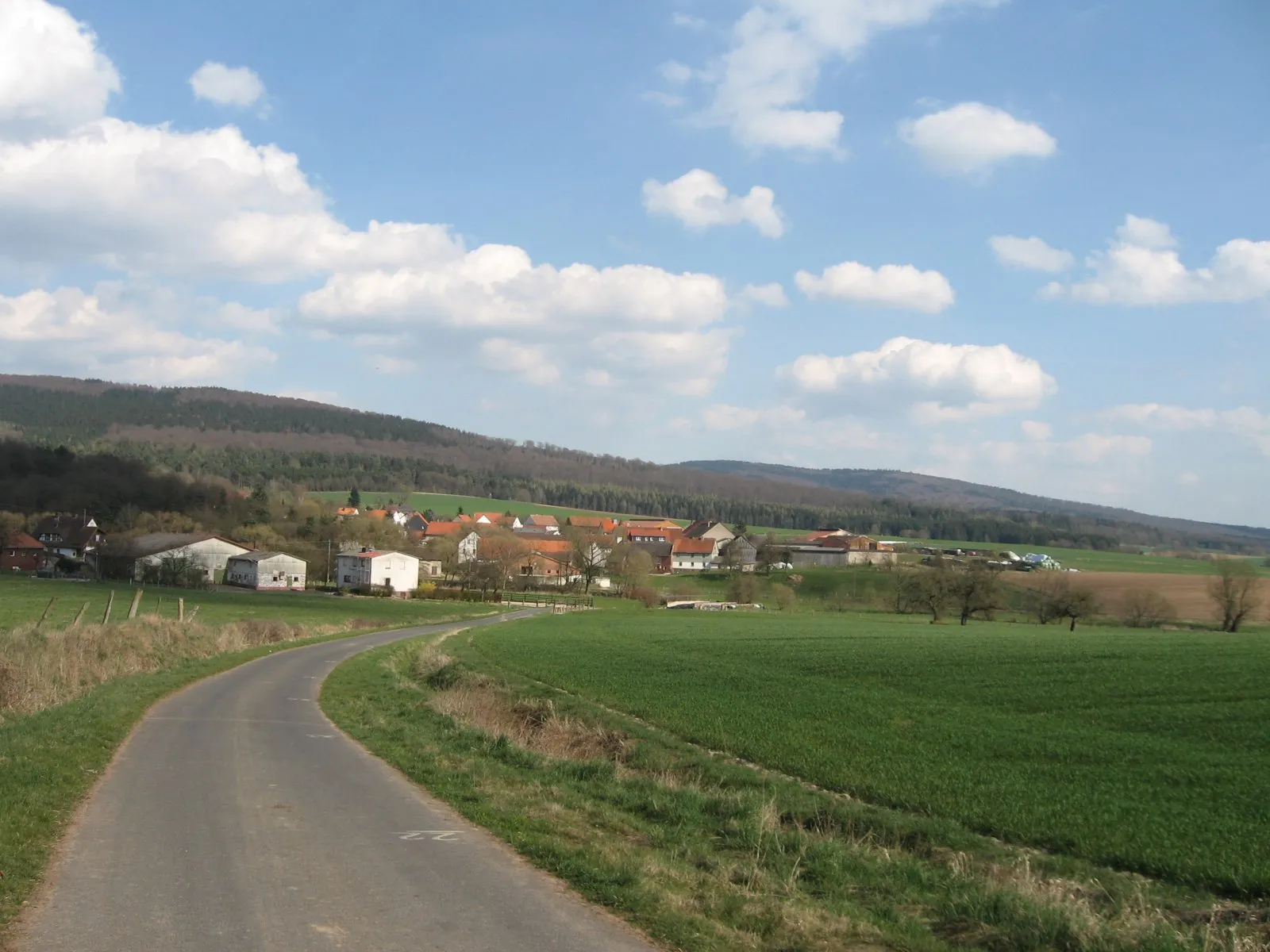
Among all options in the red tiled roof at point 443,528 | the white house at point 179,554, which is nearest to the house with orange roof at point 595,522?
the red tiled roof at point 443,528

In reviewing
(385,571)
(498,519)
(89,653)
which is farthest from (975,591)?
(498,519)

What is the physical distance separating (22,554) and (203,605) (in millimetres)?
54974

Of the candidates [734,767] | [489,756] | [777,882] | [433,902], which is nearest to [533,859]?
[433,902]

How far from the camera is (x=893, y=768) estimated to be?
16312 millimetres

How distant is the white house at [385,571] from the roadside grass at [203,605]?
9733 millimetres

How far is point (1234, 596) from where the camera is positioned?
244 ft

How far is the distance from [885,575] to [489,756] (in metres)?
88.5

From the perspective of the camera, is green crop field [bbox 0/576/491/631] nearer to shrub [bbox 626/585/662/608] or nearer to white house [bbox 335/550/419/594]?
white house [bbox 335/550/419/594]

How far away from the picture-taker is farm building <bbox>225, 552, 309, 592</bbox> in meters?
96.7

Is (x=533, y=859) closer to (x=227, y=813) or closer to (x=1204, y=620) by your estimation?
(x=227, y=813)

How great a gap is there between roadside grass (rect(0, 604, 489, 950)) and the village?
194 ft

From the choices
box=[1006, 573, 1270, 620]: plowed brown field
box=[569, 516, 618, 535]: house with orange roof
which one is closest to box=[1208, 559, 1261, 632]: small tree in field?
box=[1006, 573, 1270, 620]: plowed brown field

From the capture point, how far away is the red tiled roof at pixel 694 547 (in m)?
149

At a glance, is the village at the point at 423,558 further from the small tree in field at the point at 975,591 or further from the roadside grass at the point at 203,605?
the roadside grass at the point at 203,605
